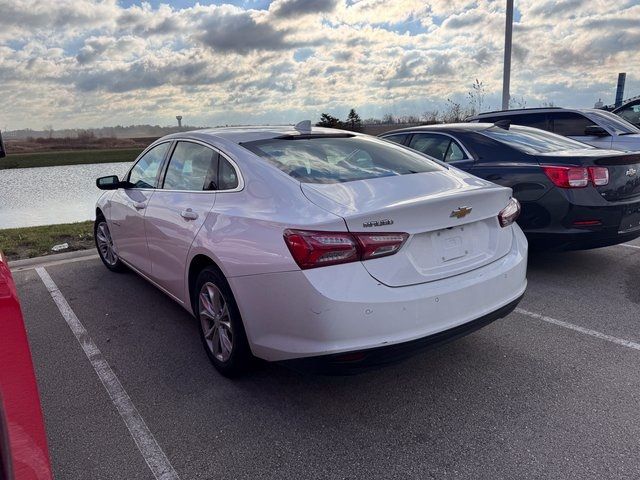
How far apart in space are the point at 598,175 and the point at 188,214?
3.80 m

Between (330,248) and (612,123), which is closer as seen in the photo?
(330,248)

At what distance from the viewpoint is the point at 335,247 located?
253 cm

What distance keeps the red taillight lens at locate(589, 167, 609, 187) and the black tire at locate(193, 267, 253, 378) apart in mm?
3661

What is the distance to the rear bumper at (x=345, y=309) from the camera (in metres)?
2.51

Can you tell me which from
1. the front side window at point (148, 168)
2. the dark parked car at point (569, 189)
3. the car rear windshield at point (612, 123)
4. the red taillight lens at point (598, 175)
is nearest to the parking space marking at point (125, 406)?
the front side window at point (148, 168)

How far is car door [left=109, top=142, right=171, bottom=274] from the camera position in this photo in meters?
4.39

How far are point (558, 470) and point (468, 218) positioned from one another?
1.34 m

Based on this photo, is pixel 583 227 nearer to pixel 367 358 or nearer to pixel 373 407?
pixel 373 407

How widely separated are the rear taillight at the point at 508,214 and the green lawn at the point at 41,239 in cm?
623

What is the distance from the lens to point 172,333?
412cm

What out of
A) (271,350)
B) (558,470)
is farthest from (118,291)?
(558,470)

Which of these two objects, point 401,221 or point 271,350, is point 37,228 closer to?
point 271,350

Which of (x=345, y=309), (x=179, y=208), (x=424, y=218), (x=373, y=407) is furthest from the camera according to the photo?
(x=179, y=208)

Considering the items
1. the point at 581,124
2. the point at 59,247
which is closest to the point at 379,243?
the point at 59,247
